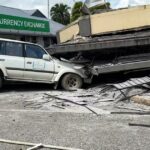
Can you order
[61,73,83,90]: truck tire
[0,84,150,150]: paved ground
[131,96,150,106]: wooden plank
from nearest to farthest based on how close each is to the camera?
[0,84,150,150]: paved ground → [131,96,150,106]: wooden plank → [61,73,83,90]: truck tire

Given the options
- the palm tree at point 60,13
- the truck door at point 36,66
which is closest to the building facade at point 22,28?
the truck door at point 36,66

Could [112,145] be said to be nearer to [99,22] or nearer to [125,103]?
[125,103]

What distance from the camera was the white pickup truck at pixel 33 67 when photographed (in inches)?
544

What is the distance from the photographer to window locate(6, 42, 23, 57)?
13.9m

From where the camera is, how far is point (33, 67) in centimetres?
1404

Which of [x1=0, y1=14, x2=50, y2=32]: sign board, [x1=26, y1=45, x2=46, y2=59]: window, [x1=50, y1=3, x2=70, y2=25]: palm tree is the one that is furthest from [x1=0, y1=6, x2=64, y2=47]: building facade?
[x1=50, y1=3, x2=70, y2=25]: palm tree

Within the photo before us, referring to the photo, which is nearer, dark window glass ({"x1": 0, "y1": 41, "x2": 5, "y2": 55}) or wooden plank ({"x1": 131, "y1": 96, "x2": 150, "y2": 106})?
wooden plank ({"x1": 131, "y1": 96, "x2": 150, "y2": 106})

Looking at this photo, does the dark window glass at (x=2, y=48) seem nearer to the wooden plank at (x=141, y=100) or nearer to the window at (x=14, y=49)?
the window at (x=14, y=49)

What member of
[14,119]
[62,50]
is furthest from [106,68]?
[14,119]

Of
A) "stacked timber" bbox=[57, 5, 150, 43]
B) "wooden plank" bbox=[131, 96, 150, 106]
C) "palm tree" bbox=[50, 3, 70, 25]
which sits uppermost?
"palm tree" bbox=[50, 3, 70, 25]

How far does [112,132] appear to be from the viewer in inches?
318

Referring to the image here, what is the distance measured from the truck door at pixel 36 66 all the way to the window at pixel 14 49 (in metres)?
0.21

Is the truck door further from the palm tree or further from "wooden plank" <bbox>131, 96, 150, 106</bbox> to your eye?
the palm tree

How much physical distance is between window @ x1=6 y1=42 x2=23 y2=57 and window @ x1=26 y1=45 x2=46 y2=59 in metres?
0.25
